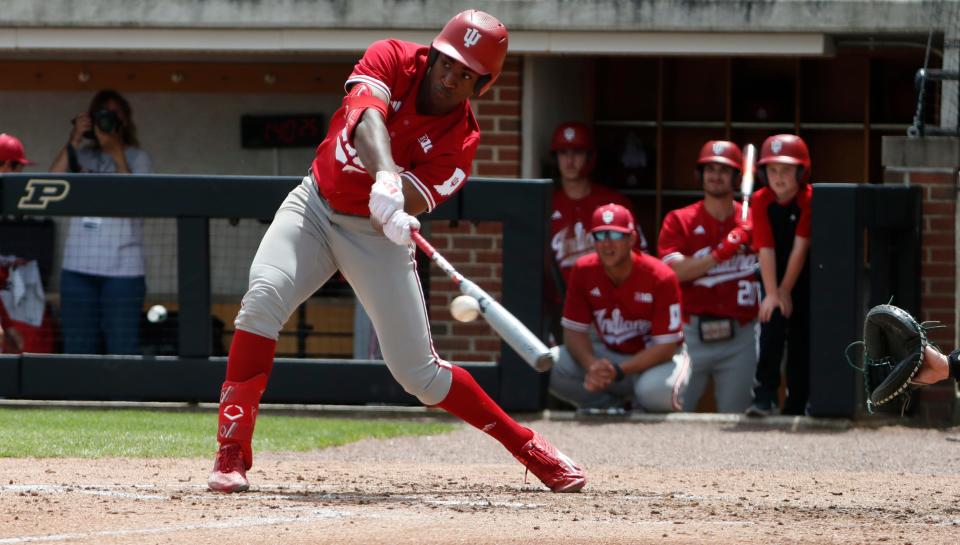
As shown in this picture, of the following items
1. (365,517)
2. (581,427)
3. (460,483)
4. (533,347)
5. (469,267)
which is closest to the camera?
(365,517)

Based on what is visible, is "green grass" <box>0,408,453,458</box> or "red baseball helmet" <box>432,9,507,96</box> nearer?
"red baseball helmet" <box>432,9,507,96</box>

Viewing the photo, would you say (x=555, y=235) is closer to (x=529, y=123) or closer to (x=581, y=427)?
(x=529, y=123)

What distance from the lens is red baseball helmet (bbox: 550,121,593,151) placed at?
10156 millimetres

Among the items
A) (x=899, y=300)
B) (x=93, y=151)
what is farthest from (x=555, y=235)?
(x=93, y=151)

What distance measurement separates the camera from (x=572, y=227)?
1009 cm

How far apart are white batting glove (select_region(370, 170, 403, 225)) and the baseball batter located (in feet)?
0.54

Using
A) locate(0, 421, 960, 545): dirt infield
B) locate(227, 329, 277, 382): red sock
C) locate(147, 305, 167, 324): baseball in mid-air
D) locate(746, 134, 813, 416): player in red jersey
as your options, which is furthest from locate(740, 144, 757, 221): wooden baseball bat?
locate(227, 329, 277, 382): red sock

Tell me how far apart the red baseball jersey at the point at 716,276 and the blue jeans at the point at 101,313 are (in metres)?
3.11

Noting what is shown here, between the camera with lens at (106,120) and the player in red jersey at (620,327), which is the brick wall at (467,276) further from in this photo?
the camera with lens at (106,120)

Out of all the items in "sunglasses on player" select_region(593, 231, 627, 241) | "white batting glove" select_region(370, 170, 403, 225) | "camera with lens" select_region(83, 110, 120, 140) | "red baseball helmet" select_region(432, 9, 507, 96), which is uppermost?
"camera with lens" select_region(83, 110, 120, 140)

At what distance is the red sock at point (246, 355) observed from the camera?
573cm

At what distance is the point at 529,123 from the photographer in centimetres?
1052

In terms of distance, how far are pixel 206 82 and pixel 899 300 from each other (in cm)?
529

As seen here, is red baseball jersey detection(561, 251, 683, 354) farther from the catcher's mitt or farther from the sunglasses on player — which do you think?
the catcher's mitt
